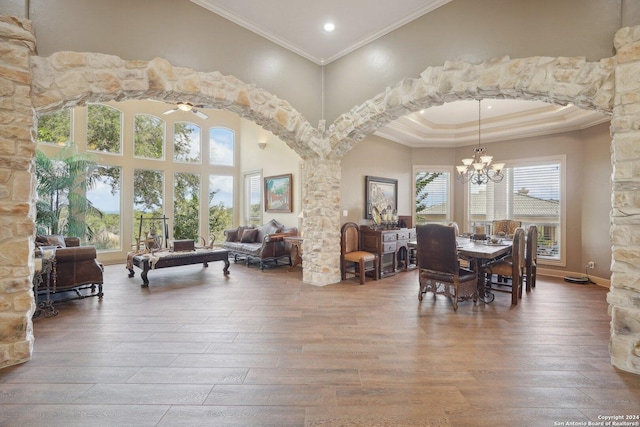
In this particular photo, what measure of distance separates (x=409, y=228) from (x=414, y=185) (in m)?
1.47

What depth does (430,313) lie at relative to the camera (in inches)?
148

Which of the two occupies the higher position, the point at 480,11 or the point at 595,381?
the point at 480,11

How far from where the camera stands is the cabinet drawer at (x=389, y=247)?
18.9ft

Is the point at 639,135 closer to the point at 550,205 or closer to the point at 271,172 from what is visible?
the point at 550,205

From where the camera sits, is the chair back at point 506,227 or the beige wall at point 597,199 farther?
the chair back at point 506,227

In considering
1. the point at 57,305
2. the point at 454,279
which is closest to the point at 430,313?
the point at 454,279

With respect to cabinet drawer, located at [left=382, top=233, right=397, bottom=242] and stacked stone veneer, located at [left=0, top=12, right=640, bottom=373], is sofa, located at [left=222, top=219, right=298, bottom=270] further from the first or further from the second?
stacked stone veneer, located at [left=0, top=12, right=640, bottom=373]

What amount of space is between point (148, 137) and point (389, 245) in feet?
22.1

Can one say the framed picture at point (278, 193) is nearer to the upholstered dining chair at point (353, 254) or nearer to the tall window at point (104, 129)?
the upholstered dining chair at point (353, 254)

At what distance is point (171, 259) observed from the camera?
5.43 meters

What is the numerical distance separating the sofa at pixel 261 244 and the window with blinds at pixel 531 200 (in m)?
4.51

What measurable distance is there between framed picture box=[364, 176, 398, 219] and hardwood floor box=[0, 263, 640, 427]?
269 centimetres

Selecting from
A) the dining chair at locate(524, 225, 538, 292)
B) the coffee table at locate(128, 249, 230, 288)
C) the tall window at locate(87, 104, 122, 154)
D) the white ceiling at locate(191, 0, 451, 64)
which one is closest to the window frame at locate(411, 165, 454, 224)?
the dining chair at locate(524, 225, 538, 292)

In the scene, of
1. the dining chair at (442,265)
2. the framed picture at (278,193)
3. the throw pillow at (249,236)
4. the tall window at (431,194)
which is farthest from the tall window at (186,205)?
the dining chair at (442,265)
